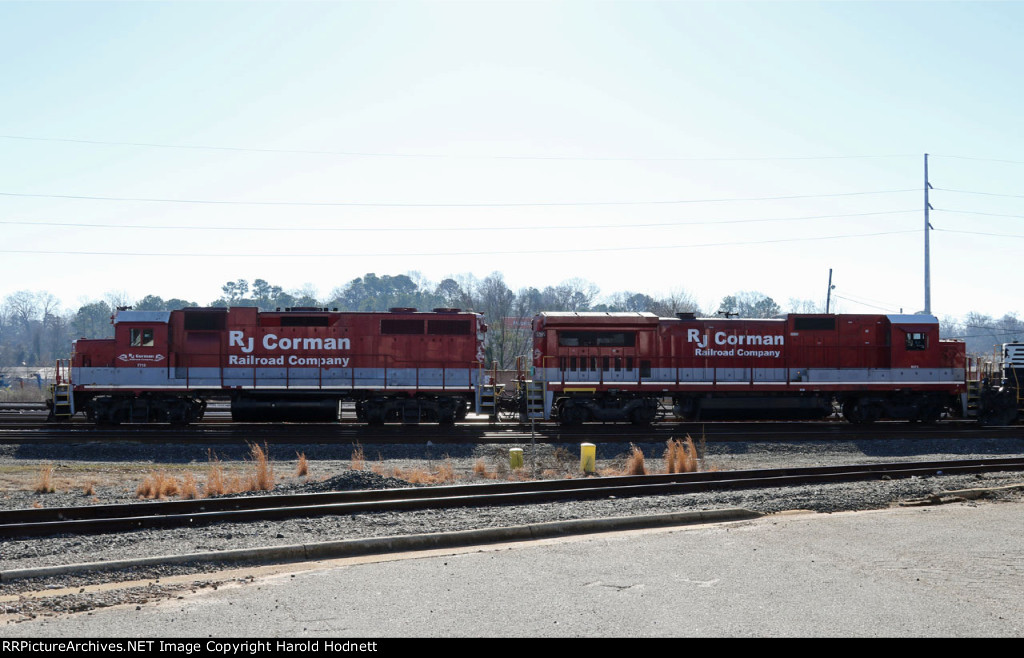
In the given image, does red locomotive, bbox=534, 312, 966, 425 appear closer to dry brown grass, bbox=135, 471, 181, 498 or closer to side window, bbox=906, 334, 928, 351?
side window, bbox=906, 334, 928, 351

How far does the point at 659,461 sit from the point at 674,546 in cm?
909

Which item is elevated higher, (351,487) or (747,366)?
(747,366)

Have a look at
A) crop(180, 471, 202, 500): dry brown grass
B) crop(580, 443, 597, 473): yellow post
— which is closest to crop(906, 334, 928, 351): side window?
crop(580, 443, 597, 473): yellow post

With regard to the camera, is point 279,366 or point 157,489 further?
point 279,366

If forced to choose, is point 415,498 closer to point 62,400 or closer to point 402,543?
point 402,543

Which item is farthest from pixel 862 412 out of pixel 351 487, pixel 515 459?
pixel 351 487

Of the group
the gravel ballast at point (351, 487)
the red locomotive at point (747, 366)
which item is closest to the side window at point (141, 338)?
the gravel ballast at point (351, 487)

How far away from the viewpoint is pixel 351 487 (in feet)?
44.4

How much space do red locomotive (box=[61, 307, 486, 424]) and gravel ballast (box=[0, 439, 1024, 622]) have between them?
3685mm

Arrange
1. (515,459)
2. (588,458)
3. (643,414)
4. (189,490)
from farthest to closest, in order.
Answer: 1. (643,414)
2. (515,459)
3. (588,458)
4. (189,490)

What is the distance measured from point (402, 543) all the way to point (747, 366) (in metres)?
18.1

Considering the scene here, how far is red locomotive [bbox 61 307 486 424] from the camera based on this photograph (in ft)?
74.7

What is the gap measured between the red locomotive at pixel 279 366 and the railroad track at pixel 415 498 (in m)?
10.3

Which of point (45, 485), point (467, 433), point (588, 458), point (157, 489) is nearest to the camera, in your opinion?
point (157, 489)
